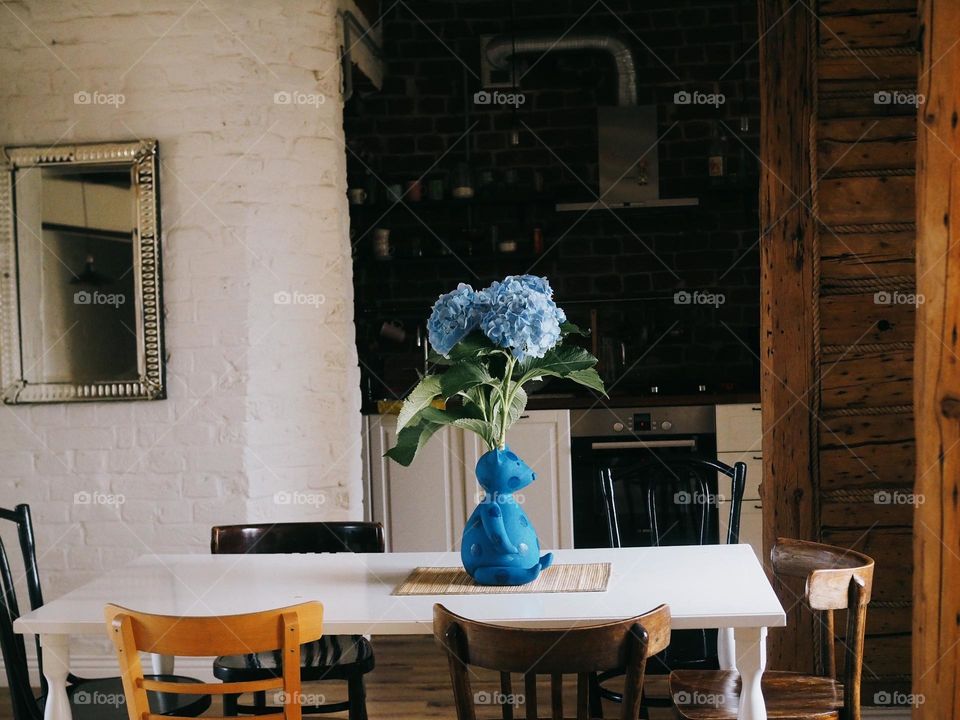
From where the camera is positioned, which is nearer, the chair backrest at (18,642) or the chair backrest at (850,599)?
the chair backrest at (850,599)

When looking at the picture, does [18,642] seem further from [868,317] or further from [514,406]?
[868,317]

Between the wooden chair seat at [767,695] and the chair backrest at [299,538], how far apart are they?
85 centimetres

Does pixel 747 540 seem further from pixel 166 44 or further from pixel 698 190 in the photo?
pixel 166 44

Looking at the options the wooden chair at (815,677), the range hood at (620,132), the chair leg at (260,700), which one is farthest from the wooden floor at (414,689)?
the range hood at (620,132)

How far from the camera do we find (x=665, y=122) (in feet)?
16.8

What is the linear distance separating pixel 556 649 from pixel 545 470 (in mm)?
2916

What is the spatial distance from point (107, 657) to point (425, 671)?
1.20m

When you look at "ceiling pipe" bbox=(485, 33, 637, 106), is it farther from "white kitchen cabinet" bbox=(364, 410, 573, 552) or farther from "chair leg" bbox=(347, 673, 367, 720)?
"chair leg" bbox=(347, 673, 367, 720)

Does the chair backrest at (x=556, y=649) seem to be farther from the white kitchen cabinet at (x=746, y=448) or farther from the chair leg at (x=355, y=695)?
the white kitchen cabinet at (x=746, y=448)

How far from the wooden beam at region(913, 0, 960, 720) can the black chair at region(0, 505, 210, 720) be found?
5.18 feet

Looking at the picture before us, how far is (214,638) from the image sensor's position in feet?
5.26

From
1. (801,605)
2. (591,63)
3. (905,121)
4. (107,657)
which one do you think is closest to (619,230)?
(591,63)

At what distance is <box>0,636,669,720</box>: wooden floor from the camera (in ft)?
10.5

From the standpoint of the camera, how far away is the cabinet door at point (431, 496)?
438cm
